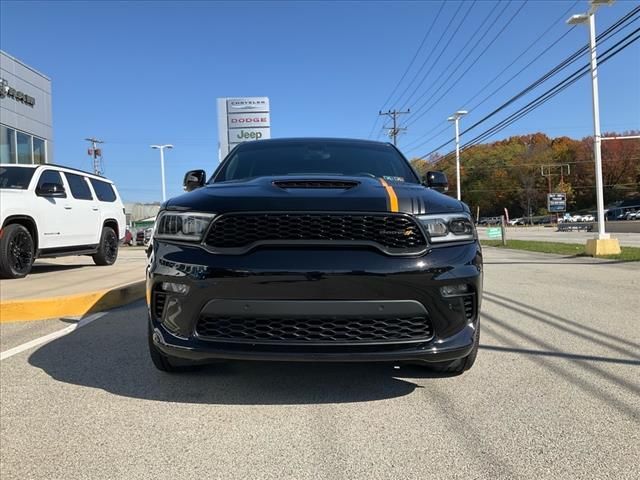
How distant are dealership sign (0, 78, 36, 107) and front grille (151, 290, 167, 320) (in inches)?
726

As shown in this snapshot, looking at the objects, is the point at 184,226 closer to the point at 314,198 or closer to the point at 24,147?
the point at 314,198

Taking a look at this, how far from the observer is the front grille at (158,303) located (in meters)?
2.81

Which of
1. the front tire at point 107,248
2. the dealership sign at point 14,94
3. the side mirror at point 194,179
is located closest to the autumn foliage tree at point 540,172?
the dealership sign at point 14,94

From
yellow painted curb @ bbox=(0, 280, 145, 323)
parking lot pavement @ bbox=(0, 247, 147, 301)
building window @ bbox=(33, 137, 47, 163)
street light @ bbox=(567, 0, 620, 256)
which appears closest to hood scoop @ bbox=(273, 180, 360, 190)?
yellow painted curb @ bbox=(0, 280, 145, 323)

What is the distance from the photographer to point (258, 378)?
3.36 m

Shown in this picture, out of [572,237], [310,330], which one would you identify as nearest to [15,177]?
[310,330]

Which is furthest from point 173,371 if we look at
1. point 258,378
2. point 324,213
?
point 324,213

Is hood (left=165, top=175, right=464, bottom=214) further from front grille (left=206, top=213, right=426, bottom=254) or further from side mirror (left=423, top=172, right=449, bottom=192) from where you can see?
side mirror (left=423, top=172, right=449, bottom=192)

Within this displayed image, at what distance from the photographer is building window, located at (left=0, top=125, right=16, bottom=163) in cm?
1748

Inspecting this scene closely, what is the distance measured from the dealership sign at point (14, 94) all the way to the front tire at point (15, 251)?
12.9 m

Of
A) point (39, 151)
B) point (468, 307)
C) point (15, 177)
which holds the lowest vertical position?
point (468, 307)

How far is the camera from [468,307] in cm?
281

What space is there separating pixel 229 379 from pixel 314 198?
139cm

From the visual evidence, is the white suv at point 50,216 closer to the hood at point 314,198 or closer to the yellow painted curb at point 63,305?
the yellow painted curb at point 63,305
